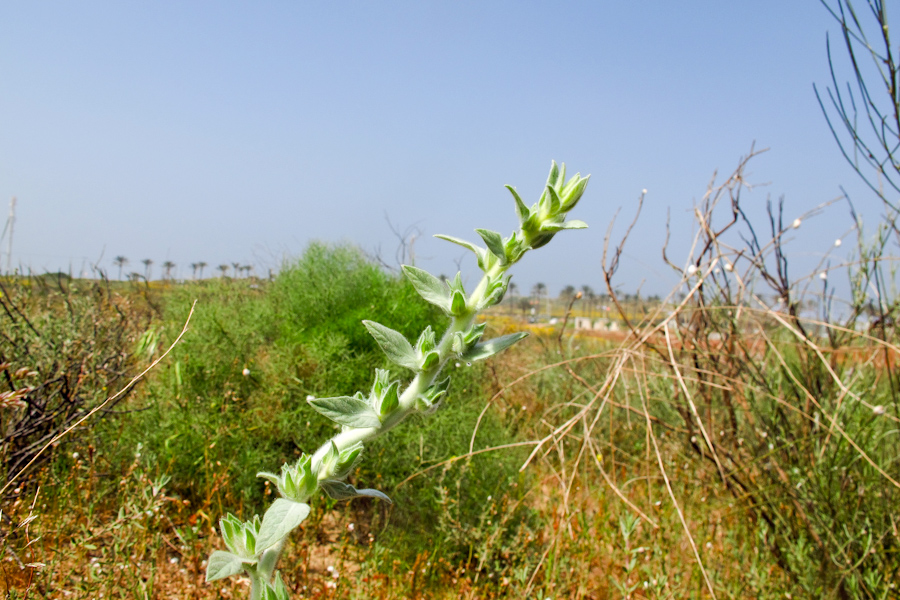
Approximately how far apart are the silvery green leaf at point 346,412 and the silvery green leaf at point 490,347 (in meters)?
0.13

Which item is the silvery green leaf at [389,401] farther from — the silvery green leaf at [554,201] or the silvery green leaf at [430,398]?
the silvery green leaf at [554,201]

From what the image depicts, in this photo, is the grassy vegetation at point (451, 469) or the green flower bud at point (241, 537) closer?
the green flower bud at point (241, 537)

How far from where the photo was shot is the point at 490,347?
626 mm

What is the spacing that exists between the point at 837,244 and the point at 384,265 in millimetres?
2565

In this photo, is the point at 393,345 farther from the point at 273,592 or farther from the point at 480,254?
the point at 273,592

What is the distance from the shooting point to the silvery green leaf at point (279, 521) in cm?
55

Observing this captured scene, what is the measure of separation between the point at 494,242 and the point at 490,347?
12 centimetres

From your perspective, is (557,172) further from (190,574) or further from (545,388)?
(545,388)

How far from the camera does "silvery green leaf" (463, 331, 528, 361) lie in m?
0.61

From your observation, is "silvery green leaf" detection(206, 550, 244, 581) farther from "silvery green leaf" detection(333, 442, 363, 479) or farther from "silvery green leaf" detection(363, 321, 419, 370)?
"silvery green leaf" detection(363, 321, 419, 370)

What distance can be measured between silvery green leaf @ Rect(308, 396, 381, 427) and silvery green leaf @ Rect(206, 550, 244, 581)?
18 cm

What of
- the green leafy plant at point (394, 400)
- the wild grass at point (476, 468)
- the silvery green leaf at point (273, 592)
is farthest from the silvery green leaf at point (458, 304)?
the wild grass at point (476, 468)

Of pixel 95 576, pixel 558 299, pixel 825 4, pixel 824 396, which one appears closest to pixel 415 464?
pixel 95 576

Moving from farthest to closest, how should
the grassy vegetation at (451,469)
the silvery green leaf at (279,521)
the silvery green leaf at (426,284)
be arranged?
Result: 1. the grassy vegetation at (451,469)
2. the silvery green leaf at (426,284)
3. the silvery green leaf at (279,521)
